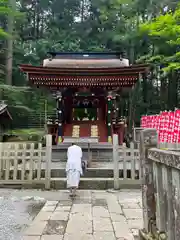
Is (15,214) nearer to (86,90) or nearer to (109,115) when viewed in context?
(109,115)

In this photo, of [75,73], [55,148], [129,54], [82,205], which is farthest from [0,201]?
[129,54]

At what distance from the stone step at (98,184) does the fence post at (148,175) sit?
413 cm

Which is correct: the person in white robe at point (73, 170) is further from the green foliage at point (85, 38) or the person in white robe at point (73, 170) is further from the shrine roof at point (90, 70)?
the green foliage at point (85, 38)

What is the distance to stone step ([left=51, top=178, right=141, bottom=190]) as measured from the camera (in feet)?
23.9

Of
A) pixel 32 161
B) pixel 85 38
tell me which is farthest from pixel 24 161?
pixel 85 38

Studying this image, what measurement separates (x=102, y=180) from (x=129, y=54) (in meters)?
18.8

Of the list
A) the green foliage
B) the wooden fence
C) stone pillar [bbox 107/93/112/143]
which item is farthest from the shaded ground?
the green foliage

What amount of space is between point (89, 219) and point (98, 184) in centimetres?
284

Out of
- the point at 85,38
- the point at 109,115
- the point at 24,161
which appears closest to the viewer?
the point at 24,161

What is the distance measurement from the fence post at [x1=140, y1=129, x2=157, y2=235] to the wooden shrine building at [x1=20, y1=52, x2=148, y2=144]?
27.5ft

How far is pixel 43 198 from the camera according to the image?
6.20m

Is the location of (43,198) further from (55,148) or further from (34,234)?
(55,148)

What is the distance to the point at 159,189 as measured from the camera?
8.79 ft

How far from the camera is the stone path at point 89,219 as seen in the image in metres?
3.78
